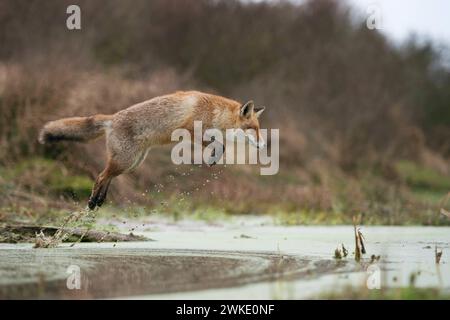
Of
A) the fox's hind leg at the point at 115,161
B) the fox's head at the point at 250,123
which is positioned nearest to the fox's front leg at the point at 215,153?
the fox's head at the point at 250,123

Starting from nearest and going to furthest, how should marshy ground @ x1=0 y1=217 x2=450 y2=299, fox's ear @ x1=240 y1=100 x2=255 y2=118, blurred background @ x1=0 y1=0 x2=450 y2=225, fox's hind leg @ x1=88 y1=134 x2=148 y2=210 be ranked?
marshy ground @ x1=0 y1=217 x2=450 y2=299 → fox's hind leg @ x1=88 y1=134 x2=148 y2=210 → fox's ear @ x1=240 y1=100 x2=255 y2=118 → blurred background @ x1=0 y1=0 x2=450 y2=225

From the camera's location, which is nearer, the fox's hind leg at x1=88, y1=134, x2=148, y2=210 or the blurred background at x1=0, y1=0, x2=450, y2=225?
the fox's hind leg at x1=88, y1=134, x2=148, y2=210

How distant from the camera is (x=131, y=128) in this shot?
34.2 feet

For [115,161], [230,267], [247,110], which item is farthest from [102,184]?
[230,267]

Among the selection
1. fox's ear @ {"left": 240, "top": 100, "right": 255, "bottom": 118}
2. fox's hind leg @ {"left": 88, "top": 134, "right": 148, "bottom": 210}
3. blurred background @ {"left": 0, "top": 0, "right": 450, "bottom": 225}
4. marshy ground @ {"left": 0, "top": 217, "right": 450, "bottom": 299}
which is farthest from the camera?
blurred background @ {"left": 0, "top": 0, "right": 450, "bottom": 225}

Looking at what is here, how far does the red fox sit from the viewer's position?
34.0 feet

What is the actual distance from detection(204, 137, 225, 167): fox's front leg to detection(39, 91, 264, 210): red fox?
322 mm

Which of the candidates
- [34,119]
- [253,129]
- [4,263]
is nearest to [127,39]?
[34,119]

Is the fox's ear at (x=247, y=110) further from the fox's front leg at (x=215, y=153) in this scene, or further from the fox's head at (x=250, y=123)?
the fox's front leg at (x=215, y=153)

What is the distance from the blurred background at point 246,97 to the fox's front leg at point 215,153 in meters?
2.92

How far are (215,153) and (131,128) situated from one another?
1.08 m

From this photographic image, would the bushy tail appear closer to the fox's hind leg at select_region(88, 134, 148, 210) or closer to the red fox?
the red fox

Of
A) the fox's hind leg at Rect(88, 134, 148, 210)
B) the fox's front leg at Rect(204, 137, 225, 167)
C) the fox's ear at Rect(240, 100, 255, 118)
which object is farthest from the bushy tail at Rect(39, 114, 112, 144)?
the fox's ear at Rect(240, 100, 255, 118)

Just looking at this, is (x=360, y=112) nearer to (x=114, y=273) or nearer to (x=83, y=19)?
(x=83, y=19)
